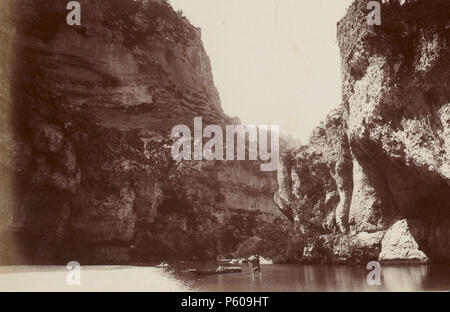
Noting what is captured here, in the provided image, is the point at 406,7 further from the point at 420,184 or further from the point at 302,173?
the point at 302,173

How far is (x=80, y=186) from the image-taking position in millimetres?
68688

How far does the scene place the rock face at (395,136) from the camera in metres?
31.2

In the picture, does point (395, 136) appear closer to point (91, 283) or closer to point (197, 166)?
point (91, 283)

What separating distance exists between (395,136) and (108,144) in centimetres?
5366

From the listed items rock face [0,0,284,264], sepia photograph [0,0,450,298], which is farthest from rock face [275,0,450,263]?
rock face [0,0,284,264]

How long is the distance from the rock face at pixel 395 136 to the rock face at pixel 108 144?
3620 cm

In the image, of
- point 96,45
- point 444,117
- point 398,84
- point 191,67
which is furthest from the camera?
point 191,67

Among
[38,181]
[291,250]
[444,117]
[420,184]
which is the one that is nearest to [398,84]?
[444,117]

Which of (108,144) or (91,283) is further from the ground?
(108,144)

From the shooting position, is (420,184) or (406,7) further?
(420,184)

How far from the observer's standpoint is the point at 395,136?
118 feet

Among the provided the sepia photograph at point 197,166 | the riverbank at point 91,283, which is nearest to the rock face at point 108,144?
the sepia photograph at point 197,166

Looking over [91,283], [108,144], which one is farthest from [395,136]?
[108,144]
